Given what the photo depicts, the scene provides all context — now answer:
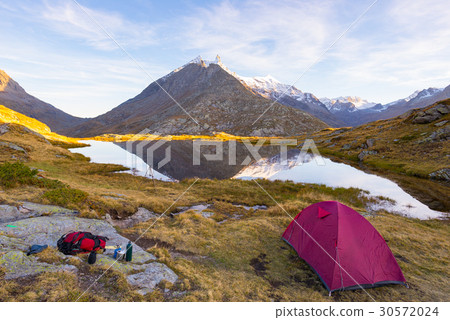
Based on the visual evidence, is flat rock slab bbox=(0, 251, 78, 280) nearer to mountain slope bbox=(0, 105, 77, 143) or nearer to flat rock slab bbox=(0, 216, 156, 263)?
flat rock slab bbox=(0, 216, 156, 263)

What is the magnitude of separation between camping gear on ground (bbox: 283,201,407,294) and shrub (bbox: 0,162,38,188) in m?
19.8

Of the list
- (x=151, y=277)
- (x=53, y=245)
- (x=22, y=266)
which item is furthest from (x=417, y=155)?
(x=22, y=266)

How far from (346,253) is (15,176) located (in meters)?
22.2

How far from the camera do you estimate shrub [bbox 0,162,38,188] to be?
47.4 ft

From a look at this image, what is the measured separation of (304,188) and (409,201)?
1167 centimetres

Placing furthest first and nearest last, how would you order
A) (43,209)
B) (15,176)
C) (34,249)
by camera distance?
(15,176) < (43,209) < (34,249)

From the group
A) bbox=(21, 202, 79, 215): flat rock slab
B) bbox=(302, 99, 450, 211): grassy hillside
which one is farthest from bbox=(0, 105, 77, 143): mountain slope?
bbox=(302, 99, 450, 211): grassy hillside

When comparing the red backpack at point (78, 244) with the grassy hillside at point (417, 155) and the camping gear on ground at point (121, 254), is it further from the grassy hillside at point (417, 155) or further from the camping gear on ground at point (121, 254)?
the grassy hillside at point (417, 155)

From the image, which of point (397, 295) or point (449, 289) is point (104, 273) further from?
point (449, 289)

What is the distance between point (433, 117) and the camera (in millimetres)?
60875

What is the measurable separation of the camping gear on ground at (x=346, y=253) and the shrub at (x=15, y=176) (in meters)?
19.8

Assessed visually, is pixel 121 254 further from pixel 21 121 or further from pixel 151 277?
pixel 21 121

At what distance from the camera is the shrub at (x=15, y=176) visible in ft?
47.4

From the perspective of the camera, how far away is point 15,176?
15.2 metres
